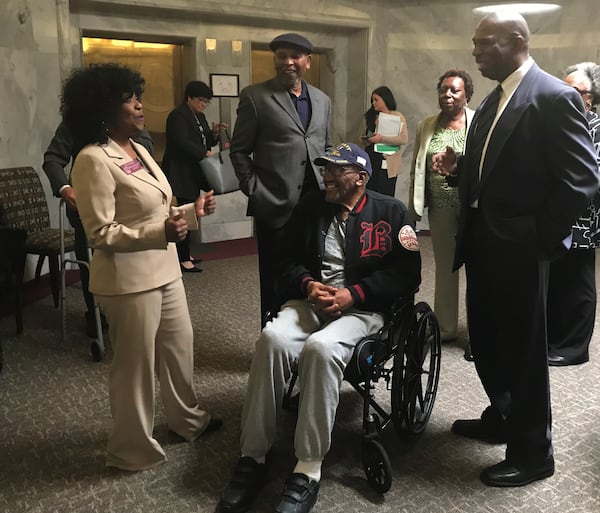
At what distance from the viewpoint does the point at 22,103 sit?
472 cm

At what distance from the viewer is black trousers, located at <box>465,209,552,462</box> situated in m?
2.08

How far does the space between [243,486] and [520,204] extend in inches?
52.3

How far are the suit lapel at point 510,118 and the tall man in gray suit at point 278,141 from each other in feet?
3.30

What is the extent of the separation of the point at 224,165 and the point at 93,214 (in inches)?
53.8

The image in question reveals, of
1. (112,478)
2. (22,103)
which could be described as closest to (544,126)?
(112,478)

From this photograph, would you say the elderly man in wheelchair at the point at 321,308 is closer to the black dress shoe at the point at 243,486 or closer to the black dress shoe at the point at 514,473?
the black dress shoe at the point at 243,486

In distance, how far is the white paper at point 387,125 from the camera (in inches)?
213

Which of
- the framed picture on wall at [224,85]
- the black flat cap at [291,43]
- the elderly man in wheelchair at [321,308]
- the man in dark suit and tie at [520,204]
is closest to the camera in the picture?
the man in dark suit and tie at [520,204]

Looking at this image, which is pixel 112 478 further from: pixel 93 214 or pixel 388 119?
pixel 388 119

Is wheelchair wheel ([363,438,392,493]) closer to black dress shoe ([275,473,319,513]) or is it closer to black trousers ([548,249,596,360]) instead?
black dress shoe ([275,473,319,513])

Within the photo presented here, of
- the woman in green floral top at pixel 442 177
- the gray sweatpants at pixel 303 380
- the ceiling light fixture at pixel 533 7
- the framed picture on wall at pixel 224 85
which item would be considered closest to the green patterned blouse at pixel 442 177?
the woman in green floral top at pixel 442 177

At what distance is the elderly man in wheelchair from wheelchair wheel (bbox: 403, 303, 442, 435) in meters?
0.13

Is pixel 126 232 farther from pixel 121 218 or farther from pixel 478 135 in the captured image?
pixel 478 135

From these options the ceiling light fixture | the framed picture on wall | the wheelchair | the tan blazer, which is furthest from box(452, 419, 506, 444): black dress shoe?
the ceiling light fixture
